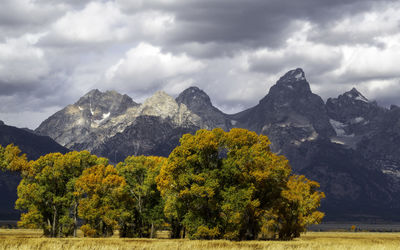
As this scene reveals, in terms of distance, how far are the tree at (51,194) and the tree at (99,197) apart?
498 centimetres

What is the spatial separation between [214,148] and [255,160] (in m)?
8.15

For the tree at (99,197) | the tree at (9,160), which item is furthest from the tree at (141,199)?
the tree at (9,160)

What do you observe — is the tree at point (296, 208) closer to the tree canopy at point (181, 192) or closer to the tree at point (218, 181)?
the tree canopy at point (181, 192)

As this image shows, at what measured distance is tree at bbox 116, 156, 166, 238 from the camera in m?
111

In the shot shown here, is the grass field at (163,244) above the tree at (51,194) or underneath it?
underneath

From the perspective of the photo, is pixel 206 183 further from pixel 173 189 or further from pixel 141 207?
pixel 141 207

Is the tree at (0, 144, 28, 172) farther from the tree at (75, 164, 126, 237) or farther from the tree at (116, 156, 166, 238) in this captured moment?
the tree at (116, 156, 166, 238)

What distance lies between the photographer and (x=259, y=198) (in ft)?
314

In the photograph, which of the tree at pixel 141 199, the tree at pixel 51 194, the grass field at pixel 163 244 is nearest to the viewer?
the grass field at pixel 163 244

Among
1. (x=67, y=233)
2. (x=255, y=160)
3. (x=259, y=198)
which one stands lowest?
(x=67, y=233)

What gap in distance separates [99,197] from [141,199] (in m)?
12.3

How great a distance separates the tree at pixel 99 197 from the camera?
103 m

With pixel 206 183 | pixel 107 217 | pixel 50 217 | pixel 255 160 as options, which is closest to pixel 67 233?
pixel 50 217

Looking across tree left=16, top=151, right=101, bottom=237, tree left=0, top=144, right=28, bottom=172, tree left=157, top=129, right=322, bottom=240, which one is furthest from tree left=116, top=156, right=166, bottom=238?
tree left=0, top=144, right=28, bottom=172
